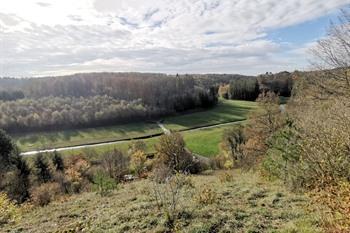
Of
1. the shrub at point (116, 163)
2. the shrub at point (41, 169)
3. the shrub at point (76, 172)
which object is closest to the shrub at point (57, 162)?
the shrub at point (76, 172)

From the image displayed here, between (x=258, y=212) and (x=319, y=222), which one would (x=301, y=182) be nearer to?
(x=258, y=212)

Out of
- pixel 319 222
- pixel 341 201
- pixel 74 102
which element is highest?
pixel 341 201

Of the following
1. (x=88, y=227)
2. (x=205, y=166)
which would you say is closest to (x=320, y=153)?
(x=88, y=227)

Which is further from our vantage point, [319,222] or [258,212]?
[258,212]

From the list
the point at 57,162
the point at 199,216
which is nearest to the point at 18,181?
the point at 57,162

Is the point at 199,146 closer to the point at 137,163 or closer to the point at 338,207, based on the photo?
the point at 137,163

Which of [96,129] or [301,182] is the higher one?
[301,182]

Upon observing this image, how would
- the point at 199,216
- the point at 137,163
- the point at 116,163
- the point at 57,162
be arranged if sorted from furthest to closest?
the point at 137,163 → the point at 116,163 → the point at 57,162 → the point at 199,216

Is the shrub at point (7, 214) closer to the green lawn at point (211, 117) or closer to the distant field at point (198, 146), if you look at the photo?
the distant field at point (198, 146)
